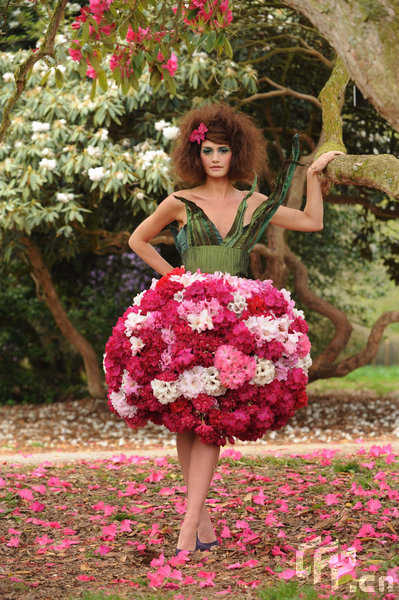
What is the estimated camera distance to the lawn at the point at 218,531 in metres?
3.15

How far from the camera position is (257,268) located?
9.82 metres

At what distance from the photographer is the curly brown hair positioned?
398cm

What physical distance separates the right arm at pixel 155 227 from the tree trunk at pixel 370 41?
4.55 feet

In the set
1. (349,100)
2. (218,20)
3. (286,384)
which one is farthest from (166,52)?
(349,100)

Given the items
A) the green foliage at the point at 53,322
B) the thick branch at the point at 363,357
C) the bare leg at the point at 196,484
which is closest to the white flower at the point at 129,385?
the bare leg at the point at 196,484

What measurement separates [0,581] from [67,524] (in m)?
1.09

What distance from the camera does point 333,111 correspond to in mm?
4203

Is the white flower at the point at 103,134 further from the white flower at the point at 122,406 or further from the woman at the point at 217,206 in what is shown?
the white flower at the point at 122,406

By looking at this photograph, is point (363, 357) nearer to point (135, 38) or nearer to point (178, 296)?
point (135, 38)

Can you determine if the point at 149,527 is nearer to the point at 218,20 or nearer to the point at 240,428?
the point at 240,428

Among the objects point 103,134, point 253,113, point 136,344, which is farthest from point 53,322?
point 136,344

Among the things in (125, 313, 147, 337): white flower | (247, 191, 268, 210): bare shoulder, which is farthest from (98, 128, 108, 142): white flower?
(125, 313, 147, 337): white flower

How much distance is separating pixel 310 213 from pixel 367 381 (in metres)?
15.1

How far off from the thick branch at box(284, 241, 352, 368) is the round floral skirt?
6281 mm
